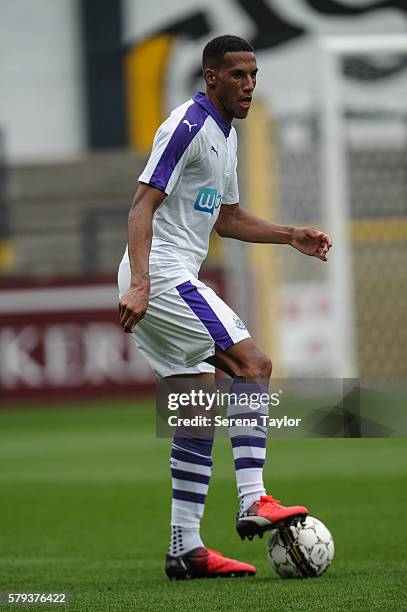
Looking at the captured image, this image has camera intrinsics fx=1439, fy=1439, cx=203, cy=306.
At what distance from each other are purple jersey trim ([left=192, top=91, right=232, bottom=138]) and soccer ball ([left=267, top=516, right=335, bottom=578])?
1.35 meters

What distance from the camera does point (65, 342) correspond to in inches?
528

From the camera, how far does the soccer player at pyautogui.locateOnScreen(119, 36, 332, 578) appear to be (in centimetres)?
468

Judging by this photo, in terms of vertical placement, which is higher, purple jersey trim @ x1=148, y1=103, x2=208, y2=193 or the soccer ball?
purple jersey trim @ x1=148, y1=103, x2=208, y2=193

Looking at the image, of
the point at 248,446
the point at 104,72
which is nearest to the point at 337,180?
the point at 248,446

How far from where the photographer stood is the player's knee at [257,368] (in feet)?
15.6

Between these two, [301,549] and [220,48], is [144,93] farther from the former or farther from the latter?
[301,549]

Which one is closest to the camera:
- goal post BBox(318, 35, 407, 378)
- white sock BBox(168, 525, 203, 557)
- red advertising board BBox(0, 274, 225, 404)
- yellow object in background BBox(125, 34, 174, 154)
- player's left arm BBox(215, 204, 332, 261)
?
white sock BBox(168, 525, 203, 557)

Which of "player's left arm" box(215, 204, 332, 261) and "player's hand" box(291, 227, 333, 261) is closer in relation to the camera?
"player's hand" box(291, 227, 333, 261)

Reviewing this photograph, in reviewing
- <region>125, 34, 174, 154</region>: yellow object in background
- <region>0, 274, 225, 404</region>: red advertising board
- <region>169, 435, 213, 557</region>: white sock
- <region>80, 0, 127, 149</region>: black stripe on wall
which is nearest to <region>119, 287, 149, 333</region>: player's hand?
<region>169, 435, 213, 557</region>: white sock

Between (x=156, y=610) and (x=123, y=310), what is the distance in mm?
926

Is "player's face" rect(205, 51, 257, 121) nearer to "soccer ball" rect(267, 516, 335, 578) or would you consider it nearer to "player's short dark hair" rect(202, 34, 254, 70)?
"player's short dark hair" rect(202, 34, 254, 70)

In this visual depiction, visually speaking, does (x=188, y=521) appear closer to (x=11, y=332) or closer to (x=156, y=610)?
(x=156, y=610)

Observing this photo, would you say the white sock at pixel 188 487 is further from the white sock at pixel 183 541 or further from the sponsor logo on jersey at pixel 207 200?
the sponsor logo on jersey at pixel 207 200

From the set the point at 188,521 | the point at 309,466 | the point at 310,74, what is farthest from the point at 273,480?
the point at 310,74
